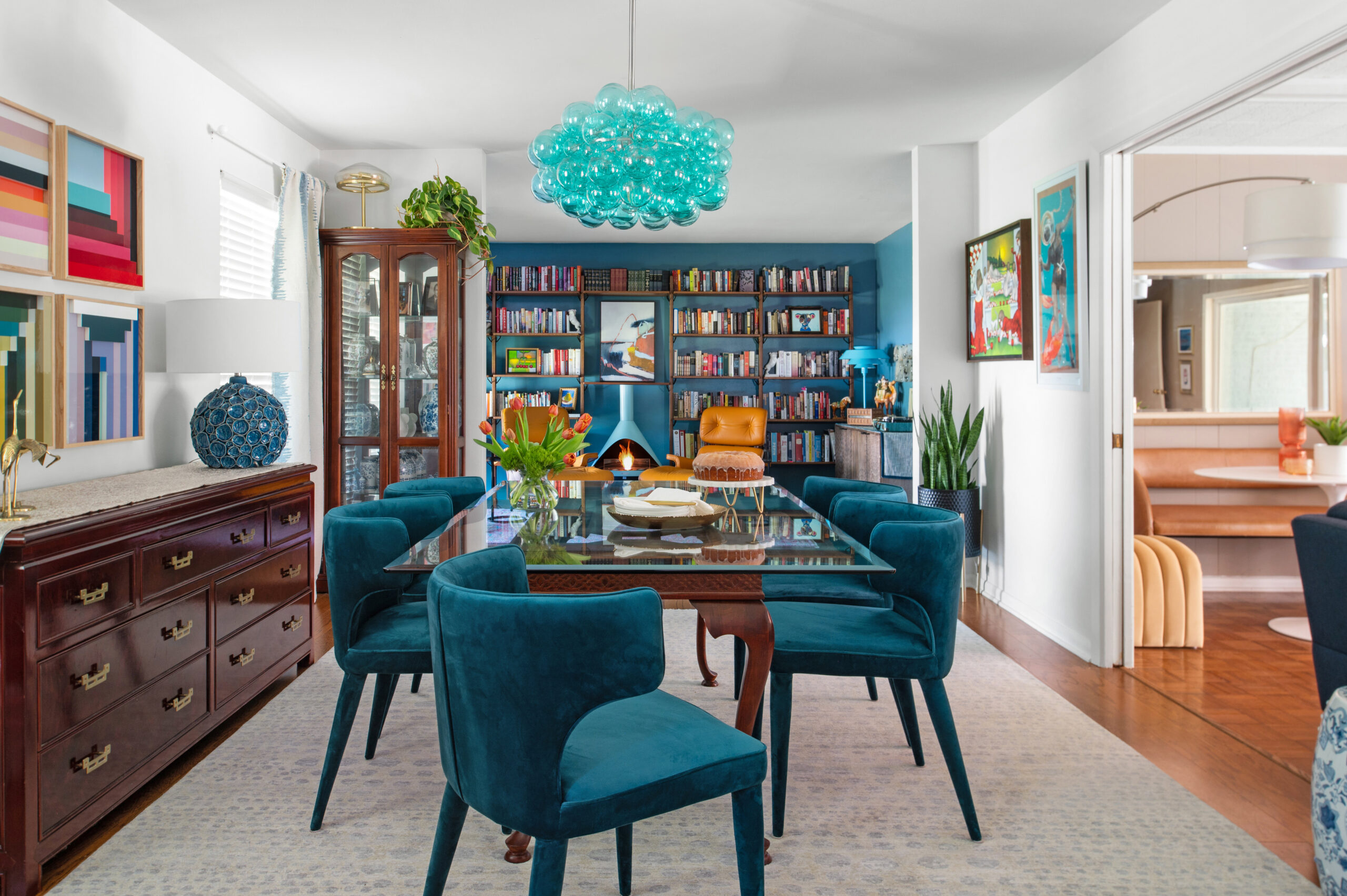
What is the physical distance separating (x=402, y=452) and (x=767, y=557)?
10.5ft

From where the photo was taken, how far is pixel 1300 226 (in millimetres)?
3709

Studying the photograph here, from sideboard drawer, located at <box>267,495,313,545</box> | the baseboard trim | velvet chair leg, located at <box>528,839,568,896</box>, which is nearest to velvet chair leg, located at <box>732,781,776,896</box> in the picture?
velvet chair leg, located at <box>528,839,568,896</box>

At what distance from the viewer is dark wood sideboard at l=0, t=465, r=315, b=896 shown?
1779 mm

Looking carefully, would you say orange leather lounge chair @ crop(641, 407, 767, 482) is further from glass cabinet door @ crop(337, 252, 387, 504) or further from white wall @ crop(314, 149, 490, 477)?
glass cabinet door @ crop(337, 252, 387, 504)

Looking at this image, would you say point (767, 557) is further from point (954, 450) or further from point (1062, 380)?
point (954, 450)

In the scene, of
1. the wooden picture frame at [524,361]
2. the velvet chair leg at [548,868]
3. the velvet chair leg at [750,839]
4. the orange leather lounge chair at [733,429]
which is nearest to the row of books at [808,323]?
the orange leather lounge chair at [733,429]

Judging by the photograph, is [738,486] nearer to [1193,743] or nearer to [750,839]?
[750,839]

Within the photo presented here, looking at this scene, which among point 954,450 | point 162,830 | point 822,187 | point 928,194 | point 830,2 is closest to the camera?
point 162,830

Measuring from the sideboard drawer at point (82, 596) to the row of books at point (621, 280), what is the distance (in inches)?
233

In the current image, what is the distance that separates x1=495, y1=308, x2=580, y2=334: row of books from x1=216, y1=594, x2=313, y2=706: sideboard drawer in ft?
15.5

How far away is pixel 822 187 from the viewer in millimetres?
5773

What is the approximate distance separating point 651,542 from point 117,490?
1.62m

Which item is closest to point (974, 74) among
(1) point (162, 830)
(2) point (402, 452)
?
(2) point (402, 452)

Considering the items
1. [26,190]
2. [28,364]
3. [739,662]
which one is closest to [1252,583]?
[739,662]
